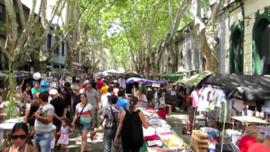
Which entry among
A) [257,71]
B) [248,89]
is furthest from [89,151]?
[257,71]

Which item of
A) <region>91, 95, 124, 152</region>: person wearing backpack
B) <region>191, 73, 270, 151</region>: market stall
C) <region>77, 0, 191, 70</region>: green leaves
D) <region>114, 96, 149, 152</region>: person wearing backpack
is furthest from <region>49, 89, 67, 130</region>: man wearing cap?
<region>77, 0, 191, 70</region>: green leaves

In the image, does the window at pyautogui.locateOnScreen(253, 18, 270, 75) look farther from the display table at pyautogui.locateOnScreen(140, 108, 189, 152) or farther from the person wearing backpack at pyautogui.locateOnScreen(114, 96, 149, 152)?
the person wearing backpack at pyautogui.locateOnScreen(114, 96, 149, 152)

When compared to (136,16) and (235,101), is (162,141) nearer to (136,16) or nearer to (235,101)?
(235,101)

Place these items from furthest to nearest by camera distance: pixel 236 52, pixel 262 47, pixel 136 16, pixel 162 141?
pixel 136 16 → pixel 236 52 → pixel 262 47 → pixel 162 141

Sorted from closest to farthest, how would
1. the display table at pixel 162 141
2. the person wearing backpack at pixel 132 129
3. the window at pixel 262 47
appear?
the person wearing backpack at pixel 132 129 < the display table at pixel 162 141 < the window at pixel 262 47

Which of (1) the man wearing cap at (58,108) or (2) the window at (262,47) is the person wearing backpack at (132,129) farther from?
(2) the window at (262,47)

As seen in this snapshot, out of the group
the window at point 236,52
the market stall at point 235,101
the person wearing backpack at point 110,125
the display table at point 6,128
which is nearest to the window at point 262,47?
the window at point 236,52

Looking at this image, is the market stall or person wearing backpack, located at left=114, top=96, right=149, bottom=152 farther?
the market stall

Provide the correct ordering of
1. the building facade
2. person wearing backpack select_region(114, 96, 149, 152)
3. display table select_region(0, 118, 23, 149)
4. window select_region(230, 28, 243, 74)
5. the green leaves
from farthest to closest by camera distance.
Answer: the green leaves
window select_region(230, 28, 243, 74)
the building facade
display table select_region(0, 118, 23, 149)
person wearing backpack select_region(114, 96, 149, 152)

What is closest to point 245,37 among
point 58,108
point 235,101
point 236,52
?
point 236,52

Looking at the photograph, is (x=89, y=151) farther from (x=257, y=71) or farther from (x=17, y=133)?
(x=257, y=71)

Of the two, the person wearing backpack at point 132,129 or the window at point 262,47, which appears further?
the window at point 262,47

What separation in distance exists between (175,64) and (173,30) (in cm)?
1582

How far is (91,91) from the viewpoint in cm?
1308
